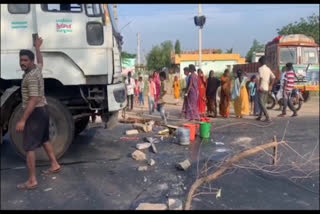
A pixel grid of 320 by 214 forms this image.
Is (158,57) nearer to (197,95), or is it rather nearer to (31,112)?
(197,95)

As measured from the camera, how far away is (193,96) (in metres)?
9.62

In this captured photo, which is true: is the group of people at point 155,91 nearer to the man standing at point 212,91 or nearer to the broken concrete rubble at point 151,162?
Answer: the man standing at point 212,91

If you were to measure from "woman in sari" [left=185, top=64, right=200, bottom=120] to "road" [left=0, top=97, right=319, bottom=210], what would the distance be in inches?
90.1

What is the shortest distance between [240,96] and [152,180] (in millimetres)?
6806

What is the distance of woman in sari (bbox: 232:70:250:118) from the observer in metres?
11.1

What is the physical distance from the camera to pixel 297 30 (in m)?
33.7

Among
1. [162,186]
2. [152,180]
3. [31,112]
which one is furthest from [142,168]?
[31,112]

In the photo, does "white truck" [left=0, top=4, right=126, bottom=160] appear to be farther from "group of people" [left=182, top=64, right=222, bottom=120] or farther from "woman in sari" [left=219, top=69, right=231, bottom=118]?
"woman in sari" [left=219, top=69, right=231, bottom=118]

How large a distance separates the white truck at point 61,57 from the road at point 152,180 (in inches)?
27.8

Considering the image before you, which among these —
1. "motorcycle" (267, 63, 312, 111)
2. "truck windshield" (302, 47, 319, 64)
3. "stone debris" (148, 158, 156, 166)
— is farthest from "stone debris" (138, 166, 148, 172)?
"truck windshield" (302, 47, 319, 64)

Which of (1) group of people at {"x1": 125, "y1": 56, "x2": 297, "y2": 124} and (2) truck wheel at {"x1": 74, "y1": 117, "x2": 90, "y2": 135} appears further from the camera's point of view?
(1) group of people at {"x1": 125, "y1": 56, "x2": 297, "y2": 124}

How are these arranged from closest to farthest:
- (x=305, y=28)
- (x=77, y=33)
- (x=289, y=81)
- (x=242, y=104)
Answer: (x=77, y=33)
(x=289, y=81)
(x=242, y=104)
(x=305, y=28)

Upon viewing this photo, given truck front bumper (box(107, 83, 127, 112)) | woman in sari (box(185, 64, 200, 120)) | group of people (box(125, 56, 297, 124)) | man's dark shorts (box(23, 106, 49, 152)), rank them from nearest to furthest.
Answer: man's dark shorts (box(23, 106, 49, 152)) → truck front bumper (box(107, 83, 127, 112)) → woman in sari (box(185, 64, 200, 120)) → group of people (box(125, 56, 297, 124))

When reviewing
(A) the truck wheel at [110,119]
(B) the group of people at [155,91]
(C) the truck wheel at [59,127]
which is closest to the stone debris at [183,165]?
(A) the truck wheel at [110,119]
